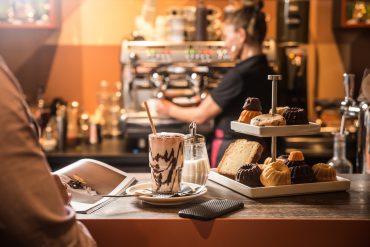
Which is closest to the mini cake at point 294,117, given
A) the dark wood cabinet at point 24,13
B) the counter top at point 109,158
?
the counter top at point 109,158

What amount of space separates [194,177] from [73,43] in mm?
2759

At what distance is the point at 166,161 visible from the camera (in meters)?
1.53

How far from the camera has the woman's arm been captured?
3.00 metres

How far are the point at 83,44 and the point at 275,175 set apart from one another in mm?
2893

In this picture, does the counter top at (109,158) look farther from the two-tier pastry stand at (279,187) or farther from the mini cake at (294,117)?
the mini cake at (294,117)

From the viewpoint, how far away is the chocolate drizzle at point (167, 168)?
153cm

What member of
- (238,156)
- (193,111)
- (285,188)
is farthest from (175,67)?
(285,188)

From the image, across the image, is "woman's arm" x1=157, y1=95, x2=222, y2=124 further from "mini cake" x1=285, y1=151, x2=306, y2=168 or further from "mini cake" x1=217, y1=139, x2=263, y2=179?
"mini cake" x1=285, y1=151, x2=306, y2=168

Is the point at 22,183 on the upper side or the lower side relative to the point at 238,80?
lower

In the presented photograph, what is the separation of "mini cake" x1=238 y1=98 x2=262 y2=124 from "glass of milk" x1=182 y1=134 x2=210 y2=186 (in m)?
0.16

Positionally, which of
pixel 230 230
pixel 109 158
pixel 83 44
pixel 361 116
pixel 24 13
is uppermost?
pixel 24 13

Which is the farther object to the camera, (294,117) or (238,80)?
(238,80)

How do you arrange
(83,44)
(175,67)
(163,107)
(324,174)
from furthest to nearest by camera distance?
(83,44) < (175,67) < (163,107) < (324,174)

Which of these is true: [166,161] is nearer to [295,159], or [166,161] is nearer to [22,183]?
[295,159]
